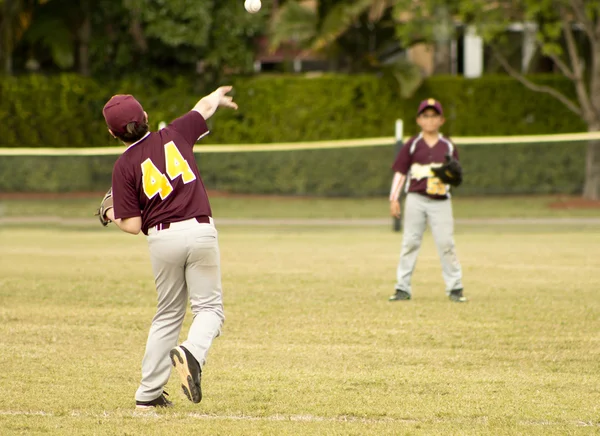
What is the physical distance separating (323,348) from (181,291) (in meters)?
A: 2.33

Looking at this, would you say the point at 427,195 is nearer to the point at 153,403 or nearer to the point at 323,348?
the point at 323,348

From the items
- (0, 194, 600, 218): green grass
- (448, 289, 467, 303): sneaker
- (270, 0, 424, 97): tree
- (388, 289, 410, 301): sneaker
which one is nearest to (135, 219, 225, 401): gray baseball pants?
(388, 289, 410, 301): sneaker

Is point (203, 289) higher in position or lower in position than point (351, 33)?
lower

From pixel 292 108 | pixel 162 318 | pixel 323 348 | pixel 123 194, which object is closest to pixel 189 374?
pixel 162 318

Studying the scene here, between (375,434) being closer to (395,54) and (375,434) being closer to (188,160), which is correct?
(188,160)

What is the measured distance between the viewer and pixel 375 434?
229 inches

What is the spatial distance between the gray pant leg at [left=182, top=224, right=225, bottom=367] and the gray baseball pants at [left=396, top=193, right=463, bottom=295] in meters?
4.70

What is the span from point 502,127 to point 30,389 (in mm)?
21157

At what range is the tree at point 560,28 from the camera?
22.8 m

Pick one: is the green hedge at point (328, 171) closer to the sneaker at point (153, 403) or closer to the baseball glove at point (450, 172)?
the baseball glove at point (450, 172)

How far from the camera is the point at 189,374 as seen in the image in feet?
A: 19.6

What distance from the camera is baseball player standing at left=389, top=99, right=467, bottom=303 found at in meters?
10.7

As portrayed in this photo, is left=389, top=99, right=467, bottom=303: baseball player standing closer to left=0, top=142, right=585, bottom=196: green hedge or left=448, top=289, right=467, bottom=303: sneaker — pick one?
left=448, top=289, right=467, bottom=303: sneaker

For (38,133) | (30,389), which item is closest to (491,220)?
(38,133)
